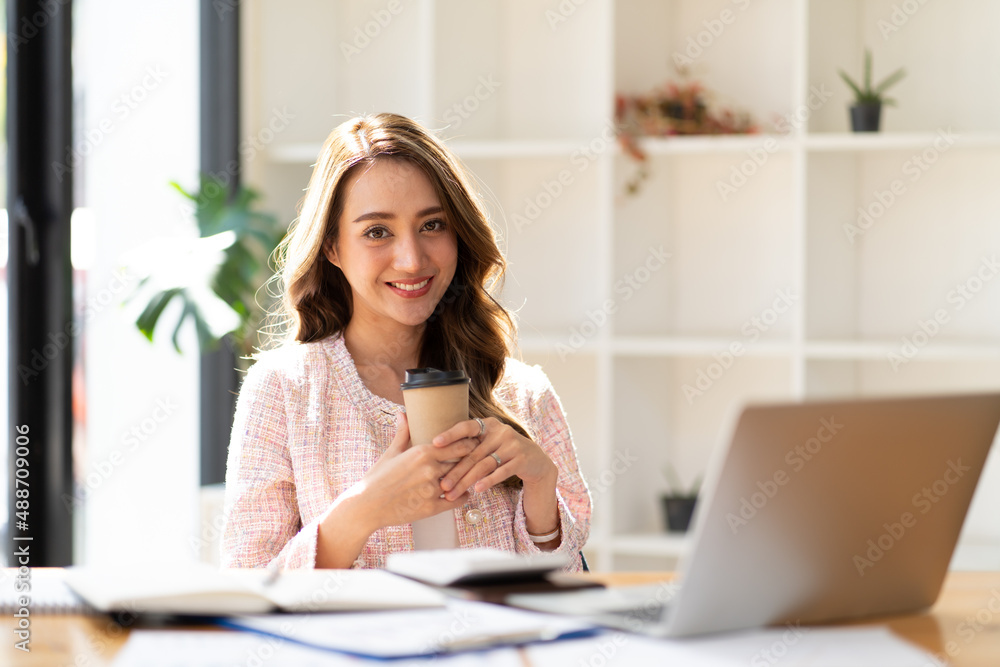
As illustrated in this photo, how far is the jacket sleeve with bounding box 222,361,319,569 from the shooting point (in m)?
1.64

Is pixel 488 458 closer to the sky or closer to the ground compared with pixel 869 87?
closer to the ground

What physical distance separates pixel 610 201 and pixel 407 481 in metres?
1.85

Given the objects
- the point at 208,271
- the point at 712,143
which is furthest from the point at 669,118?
the point at 208,271

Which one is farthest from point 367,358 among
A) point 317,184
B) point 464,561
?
point 464,561

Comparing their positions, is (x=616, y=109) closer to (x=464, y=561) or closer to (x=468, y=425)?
(x=468, y=425)

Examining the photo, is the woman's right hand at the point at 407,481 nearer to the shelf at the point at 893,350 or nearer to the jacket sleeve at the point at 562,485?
the jacket sleeve at the point at 562,485

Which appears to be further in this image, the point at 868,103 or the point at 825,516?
the point at 868,103

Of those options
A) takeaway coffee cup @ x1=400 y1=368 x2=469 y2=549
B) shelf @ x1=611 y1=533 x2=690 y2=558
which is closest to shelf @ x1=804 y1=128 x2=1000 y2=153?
shelf @ x1=611 y1=533 x2=690 y2=558

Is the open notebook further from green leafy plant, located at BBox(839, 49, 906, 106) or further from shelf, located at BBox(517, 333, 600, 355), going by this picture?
green leafy plant, located at BBox(839, 49, 906, 106)

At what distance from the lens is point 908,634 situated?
3.47 ft

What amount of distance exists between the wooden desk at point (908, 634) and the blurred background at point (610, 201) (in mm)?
1890

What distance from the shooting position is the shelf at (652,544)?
3.16 m

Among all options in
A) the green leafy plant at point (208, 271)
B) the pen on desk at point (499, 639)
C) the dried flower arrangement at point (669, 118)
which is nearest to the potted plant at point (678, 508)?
the dried flower arrangement at point (669, 118)

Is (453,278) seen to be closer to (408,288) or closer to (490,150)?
(408,288)
